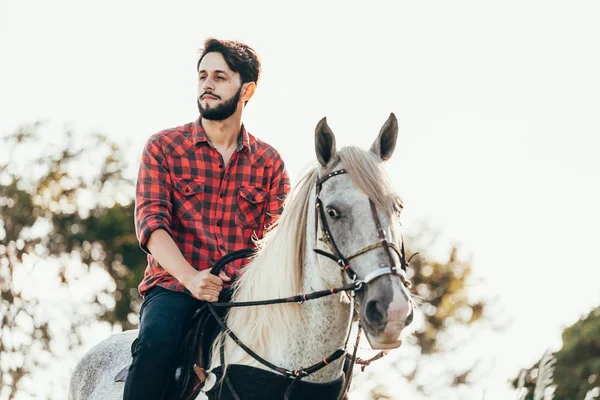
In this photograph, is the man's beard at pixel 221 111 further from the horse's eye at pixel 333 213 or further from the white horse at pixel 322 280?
the horse's eye at pixel 333 213

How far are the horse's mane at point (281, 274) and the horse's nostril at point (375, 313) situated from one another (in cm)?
67

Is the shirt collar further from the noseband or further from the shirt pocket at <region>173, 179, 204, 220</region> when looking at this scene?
the noseband

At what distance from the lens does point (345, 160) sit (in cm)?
527

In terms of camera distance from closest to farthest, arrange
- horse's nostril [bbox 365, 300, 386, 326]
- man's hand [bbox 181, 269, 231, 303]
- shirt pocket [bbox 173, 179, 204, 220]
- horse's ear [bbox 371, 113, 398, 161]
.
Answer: horse's nostril [bbox 365, 300, 386, 326] < horse's ear [bbox 371, 113, 398, 161] < man's hand [bbox 181, 269, 231, 303] < shirt pocket [bbox 173, 179, 204, 220]

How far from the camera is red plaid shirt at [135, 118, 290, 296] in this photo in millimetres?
6133

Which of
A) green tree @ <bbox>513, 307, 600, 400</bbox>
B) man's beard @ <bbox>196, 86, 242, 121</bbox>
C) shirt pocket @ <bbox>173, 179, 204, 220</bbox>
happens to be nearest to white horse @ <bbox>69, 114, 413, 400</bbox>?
shirt pocket @ <bbox>173, 179, 204, 220</bbox>

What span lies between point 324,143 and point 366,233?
2.34 feet

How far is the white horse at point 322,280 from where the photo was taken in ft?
15.9

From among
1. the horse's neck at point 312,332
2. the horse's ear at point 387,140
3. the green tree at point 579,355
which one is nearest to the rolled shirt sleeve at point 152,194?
the horse's neck at point 312,332

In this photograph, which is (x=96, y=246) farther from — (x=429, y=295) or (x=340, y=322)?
(x=340, y=322)

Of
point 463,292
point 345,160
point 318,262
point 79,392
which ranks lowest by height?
point 463,292

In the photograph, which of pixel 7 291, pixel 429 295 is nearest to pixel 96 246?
pixel 7 291

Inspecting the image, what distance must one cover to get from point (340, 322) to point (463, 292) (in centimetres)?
3230

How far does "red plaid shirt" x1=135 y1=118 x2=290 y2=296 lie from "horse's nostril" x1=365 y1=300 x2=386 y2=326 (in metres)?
1.43
